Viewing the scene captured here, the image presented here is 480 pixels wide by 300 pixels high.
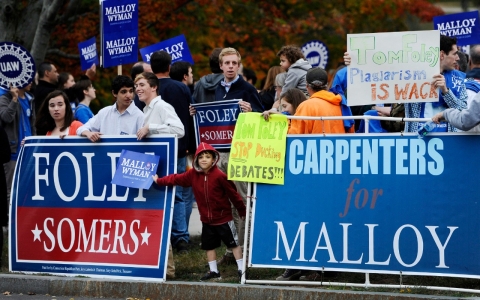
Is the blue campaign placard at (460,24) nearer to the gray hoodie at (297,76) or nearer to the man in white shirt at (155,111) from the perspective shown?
the gray hoodie at (297,76)

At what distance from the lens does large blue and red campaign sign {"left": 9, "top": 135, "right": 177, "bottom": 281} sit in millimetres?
9258

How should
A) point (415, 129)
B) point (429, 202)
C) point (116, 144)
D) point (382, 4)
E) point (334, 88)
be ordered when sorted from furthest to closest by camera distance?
point (382, 4)
point (334, 88)
point (116, 144)
point (415, 129)
point (429, 202)

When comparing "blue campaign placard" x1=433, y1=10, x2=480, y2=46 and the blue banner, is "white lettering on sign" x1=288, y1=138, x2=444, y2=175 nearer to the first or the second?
→ the blue banner

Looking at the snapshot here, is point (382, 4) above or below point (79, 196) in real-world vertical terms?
above

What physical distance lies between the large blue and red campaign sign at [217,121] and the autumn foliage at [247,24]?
10395 mm

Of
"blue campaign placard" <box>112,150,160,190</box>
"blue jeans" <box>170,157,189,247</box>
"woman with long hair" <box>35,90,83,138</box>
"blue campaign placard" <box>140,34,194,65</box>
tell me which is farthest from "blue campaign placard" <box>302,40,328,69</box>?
"blue campaign placard" <box>112,150,160,190</box>

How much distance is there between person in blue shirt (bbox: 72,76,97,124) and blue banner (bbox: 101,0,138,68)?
1.64 ft

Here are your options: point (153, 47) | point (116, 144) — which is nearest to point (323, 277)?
point (116, 144)

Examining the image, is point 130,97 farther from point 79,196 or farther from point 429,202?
point 429,202

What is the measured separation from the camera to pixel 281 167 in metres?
8.78

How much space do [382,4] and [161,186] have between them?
1817cm

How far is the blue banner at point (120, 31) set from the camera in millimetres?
12898

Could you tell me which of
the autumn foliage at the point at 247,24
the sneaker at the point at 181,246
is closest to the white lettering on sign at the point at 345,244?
the sneaker at the point at 181,246

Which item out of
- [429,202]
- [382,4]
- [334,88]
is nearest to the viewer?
[429,202]
